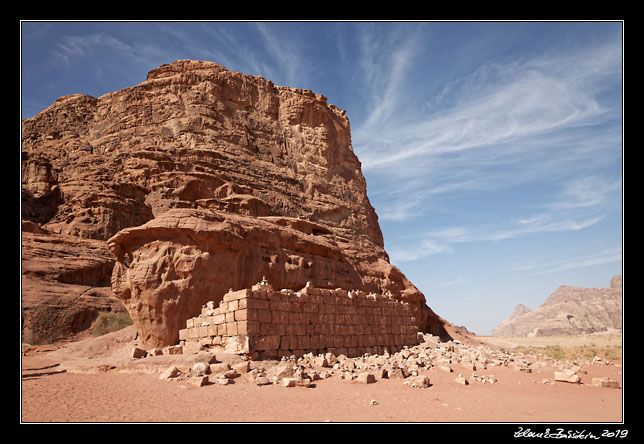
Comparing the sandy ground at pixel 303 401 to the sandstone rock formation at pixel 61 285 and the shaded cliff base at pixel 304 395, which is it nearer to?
the shaded cliff base at pixel 304 395

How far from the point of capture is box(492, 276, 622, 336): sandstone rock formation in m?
79.4

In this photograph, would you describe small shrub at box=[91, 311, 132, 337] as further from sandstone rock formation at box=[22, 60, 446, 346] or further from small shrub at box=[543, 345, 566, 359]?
small shrub at box=[543, 345, 566, 359]

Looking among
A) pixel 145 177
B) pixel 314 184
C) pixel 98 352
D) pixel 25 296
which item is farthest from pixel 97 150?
pixel 98 352

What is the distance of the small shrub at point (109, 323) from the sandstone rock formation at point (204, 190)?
251 inches

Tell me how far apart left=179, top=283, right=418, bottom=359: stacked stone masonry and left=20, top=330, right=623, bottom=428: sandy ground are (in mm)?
2127

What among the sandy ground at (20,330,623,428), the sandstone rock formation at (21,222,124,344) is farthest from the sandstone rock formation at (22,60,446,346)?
the sandy ground at (20,330,623,428)

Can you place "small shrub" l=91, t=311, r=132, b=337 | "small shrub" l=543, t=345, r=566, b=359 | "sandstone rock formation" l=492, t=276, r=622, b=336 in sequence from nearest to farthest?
"small shrub" l=91, t=311, r=132, b=337 → "small shrub" l=543, t=345, r=566, b=359 → "sandstone rock formation" l=492, t=276, r=622, b=336

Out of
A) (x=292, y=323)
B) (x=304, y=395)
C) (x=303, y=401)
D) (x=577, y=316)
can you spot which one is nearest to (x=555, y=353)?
(x=292, y=323)

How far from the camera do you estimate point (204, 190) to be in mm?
38000

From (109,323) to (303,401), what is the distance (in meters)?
17.7

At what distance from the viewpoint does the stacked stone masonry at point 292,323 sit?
39.3ft

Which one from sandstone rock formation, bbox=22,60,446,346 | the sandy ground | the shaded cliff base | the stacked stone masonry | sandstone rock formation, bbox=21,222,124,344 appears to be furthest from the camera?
sandstone rock formation, bbox=21,222,124,344

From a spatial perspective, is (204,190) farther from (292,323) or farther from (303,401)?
(303,401)

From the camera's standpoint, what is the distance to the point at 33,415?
6871 mm
